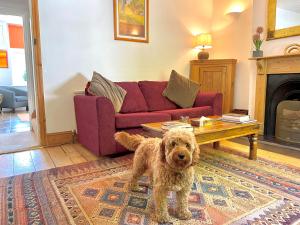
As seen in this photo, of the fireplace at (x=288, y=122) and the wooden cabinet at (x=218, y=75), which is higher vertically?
the wooden cabinet at (x=218, y=75)

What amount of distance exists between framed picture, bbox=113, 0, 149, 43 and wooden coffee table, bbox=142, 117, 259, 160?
1.95m

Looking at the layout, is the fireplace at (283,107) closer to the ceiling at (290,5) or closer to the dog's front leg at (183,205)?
the ceiling at (290,5)

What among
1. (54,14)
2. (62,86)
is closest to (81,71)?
(62,86)

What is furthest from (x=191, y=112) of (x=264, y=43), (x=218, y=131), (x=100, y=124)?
(x=264, y=43)

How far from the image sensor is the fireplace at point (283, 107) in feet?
10.3

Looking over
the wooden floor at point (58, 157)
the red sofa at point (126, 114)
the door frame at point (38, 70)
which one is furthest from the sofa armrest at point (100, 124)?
the door frame at point (38, 70)

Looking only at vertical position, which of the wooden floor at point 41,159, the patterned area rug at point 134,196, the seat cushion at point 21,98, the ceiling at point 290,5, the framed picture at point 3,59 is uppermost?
the ceiling at point 290,5

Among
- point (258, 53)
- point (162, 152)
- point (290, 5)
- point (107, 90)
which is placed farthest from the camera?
point (258, 53)

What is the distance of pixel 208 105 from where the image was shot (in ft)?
10.9

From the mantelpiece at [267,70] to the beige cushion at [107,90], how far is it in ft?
6.72

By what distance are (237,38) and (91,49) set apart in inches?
104

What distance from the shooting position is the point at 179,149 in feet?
3.97

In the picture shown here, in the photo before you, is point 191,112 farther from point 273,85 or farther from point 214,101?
point 273,85

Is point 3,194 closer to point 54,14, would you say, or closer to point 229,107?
point 54,14
